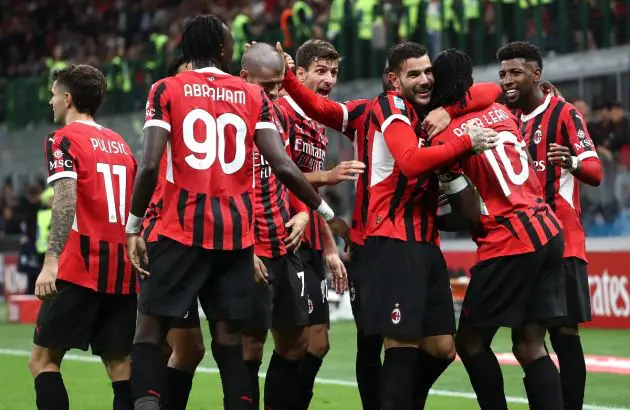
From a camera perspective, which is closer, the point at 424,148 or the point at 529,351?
the point at 424,148

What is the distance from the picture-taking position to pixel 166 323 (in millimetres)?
5781

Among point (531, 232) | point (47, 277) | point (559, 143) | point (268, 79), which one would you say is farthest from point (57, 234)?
point (559, 143)

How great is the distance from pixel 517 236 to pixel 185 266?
5.50 ft

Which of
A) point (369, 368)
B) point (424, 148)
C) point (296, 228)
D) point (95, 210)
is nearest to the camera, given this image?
point (424, 148)

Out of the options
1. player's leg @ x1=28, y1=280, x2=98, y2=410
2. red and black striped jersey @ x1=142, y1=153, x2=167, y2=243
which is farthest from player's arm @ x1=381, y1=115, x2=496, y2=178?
player's leg @ x1=28, y1=280, x2=98, y2=410

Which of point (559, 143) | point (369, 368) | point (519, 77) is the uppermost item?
point (519, 77)

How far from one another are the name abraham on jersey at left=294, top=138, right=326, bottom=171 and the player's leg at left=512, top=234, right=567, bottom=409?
1.38 meters

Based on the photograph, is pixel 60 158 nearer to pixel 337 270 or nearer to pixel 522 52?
pixel 337 270

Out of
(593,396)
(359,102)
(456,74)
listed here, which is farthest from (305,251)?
(593,396)

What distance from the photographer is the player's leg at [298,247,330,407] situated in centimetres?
704

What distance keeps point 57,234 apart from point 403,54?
71.7 inches

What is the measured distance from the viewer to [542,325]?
6508 millimetres

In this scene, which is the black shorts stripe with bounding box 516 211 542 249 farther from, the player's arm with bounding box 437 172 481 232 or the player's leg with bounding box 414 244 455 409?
the player's leg with bounding box 414 244 455 409

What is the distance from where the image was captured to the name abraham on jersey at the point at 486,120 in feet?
20.5
